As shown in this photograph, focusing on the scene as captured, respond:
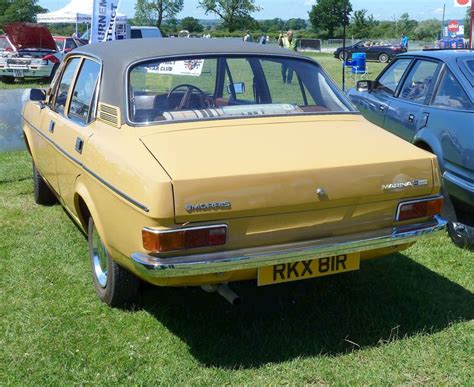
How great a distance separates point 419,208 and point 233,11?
9437 cm

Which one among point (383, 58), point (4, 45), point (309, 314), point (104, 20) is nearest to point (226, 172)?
point (309, 314)

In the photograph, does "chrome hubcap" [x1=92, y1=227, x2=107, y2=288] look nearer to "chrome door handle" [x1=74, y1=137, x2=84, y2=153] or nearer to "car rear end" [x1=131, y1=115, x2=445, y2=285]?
"chrome door handle" [x1=74, y1=137, x2=84, y2=153]

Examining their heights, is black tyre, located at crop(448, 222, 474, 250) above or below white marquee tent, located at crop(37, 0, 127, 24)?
below

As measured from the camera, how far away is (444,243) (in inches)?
190

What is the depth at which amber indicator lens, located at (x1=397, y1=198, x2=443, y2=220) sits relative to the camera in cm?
316

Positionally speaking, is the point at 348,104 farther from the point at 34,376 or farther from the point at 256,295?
the point at 34,376

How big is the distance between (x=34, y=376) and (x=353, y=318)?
185 centimetres

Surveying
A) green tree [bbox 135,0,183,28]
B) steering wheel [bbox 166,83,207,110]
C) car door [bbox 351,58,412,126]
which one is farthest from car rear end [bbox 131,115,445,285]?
green tree [bbox 135,0,183,28]

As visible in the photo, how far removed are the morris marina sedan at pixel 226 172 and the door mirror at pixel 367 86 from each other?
9.45 ft

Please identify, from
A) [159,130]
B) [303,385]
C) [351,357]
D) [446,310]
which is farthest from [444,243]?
Result: [159,130]

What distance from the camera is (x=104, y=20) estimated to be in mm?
9438

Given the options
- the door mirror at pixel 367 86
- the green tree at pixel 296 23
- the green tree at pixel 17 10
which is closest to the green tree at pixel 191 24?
the green tree at pixel 296 23

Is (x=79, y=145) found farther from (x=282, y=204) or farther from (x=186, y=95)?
(x=282, y=204)

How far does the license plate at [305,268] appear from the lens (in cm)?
298
